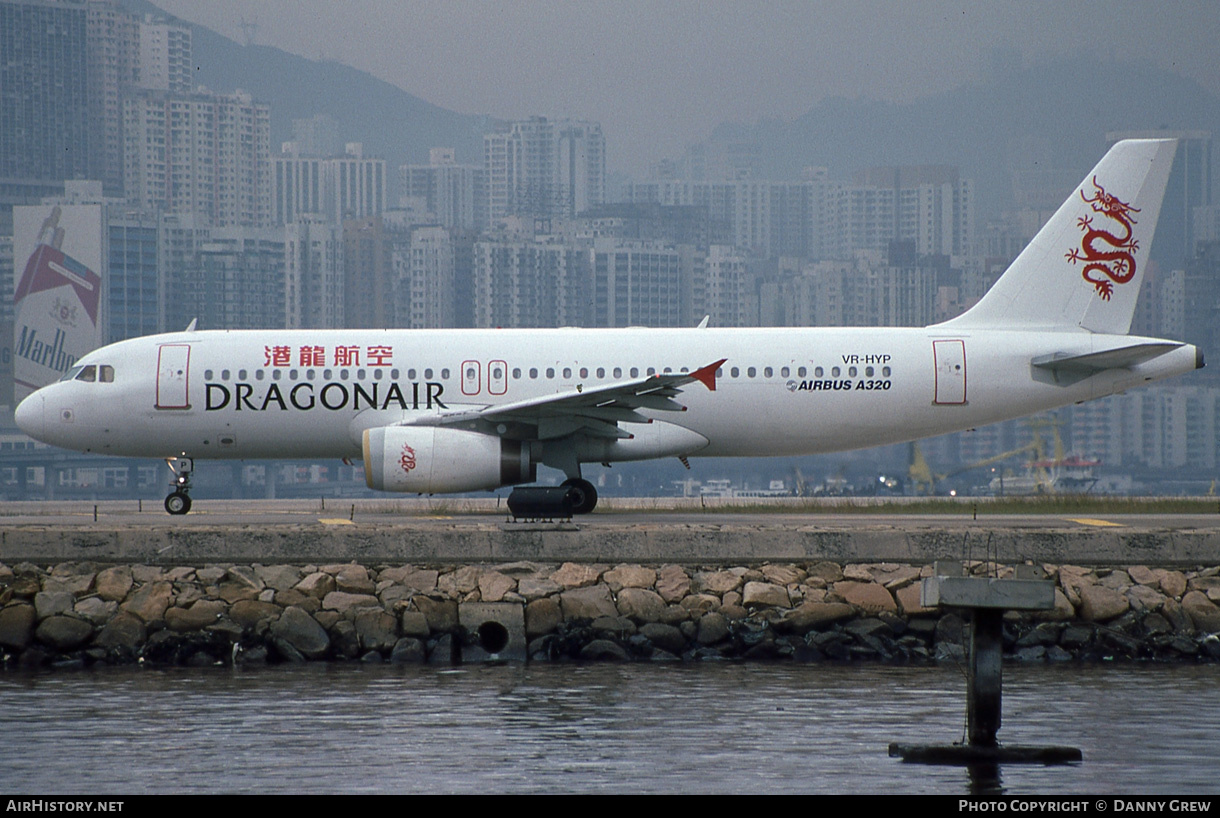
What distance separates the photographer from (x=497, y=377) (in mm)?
26047

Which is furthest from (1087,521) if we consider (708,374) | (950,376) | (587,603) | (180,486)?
(180,486)

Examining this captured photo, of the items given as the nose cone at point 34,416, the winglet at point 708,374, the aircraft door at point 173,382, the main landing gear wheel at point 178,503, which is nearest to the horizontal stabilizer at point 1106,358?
the winglet at point 708,374

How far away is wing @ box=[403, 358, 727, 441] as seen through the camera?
23.8m

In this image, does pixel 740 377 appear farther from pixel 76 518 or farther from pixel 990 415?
pixel 76 518

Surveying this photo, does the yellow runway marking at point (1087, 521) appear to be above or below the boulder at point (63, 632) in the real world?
above

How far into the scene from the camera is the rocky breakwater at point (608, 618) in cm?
1964

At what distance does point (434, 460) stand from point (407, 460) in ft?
1.36

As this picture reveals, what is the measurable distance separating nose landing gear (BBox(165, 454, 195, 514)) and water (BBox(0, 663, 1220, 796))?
708 centimetres

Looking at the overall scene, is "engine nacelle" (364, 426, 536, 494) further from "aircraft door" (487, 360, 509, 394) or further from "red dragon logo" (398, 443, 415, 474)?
"aircraft door" (487, 360, 509, 394)

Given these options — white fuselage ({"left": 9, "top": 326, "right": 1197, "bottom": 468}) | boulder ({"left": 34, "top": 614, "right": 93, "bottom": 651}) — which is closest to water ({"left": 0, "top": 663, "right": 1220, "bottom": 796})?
boulder ({"left": 34, "top": 614, "right": 93, "bottom": 651})

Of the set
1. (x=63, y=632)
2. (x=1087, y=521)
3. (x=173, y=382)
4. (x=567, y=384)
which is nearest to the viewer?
(x=63, y=632)

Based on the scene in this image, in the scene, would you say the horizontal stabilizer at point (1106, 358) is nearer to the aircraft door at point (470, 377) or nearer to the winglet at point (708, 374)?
the winglet at point (708, 374)

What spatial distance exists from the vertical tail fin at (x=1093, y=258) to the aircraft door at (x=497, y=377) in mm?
7931

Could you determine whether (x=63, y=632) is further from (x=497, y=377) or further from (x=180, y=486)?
(x=497, y=377)
